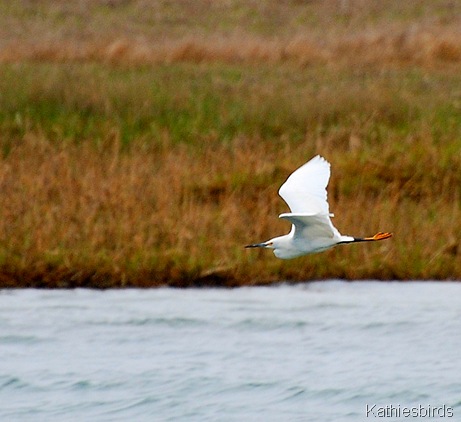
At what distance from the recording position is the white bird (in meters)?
6.45

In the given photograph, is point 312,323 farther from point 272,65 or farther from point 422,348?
point 272,65

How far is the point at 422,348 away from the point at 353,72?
26.7ft

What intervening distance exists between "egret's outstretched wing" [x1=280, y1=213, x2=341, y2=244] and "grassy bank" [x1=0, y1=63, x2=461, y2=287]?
4.19ft

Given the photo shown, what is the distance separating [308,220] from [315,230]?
146 millimetres

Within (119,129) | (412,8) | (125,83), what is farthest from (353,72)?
(412,8)

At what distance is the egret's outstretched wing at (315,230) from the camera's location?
6387mm

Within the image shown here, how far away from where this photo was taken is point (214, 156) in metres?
9.62

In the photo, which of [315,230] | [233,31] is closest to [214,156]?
[315,230]

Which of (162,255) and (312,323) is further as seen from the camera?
(162,255)

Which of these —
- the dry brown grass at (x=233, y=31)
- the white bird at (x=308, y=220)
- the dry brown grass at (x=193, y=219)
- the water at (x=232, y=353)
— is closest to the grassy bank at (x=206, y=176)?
the dry brown grass at (x=193, y=219)

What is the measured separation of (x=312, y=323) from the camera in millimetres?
7320

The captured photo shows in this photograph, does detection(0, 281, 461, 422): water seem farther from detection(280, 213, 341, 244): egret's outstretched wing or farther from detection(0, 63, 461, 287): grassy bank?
detection(280, 213, 341, 244): egret's outstretched wing

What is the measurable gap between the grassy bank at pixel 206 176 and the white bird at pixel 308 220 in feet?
3.93

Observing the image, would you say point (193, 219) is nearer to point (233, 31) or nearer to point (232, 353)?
point (232, 353)
